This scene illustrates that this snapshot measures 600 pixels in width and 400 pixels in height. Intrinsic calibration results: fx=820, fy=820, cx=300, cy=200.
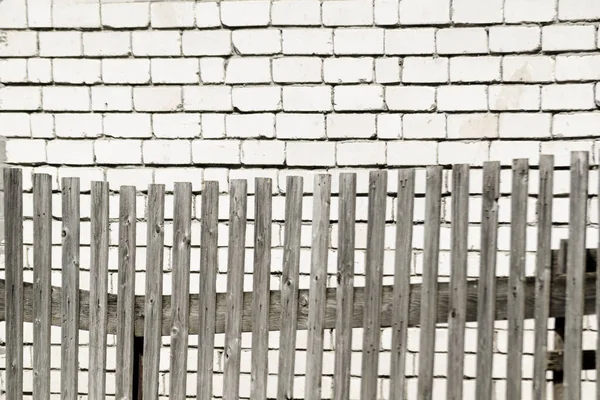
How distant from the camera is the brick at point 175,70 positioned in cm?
534

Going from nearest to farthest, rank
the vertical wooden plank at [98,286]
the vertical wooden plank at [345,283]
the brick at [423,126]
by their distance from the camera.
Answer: the vertical wooden plank at [345,283], the vertical wooden plank at [98,286], the brick at [423,126]

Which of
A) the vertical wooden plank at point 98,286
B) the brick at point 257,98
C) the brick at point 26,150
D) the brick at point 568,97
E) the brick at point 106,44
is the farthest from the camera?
→ the brick at point 26,150

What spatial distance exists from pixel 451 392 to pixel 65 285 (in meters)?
1.78

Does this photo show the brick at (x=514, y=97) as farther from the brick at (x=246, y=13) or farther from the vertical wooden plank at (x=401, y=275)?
the vertical wooden plank at (x=401, y=275)

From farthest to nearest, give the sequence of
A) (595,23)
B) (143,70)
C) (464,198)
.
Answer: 1. (143,70)
2. (595,23)
3. (464,198)

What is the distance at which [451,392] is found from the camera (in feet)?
11.7

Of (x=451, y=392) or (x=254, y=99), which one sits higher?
(x=254, y=99)

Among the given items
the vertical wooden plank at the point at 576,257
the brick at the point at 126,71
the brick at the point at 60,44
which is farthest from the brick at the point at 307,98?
the vertical wooden plank at the point at 576,257

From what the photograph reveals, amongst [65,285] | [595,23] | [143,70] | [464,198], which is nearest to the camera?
[464,198]

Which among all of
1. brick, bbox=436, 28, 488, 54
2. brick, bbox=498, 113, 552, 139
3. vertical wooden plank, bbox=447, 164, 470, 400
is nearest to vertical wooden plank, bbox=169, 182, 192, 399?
vertical wooden plank, bbox=447, 164, 470, 400

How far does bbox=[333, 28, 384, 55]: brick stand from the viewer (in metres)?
5.18

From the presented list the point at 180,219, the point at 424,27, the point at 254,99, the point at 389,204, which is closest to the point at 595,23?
the point at 424,27

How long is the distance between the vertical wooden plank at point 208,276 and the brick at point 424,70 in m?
2.06

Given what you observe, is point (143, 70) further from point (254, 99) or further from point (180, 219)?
point (180, 219)
